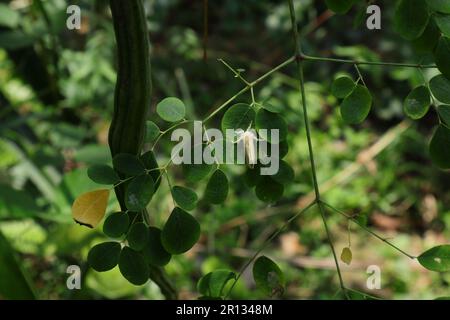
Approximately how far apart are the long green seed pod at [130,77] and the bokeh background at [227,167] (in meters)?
0.36

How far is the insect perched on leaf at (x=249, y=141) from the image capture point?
60 centimetres

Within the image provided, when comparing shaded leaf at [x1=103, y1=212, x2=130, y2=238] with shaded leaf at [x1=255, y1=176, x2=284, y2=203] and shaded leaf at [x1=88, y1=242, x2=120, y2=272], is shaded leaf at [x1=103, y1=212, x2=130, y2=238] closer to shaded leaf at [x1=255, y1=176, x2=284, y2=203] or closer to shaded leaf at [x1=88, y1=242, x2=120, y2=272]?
shaded leaf at [x1=88, y1=242, x2=120, y2=272]

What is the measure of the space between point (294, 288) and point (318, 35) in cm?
98

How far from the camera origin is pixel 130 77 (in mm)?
651

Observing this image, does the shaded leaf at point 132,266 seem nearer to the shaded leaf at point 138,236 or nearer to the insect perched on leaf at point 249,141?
the shaded leaf at point 138,236

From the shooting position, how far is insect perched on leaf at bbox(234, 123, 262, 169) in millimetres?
604

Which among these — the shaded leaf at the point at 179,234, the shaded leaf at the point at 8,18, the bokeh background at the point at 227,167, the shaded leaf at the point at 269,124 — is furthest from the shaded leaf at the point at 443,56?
the shaded leaf at the point at 8,18
